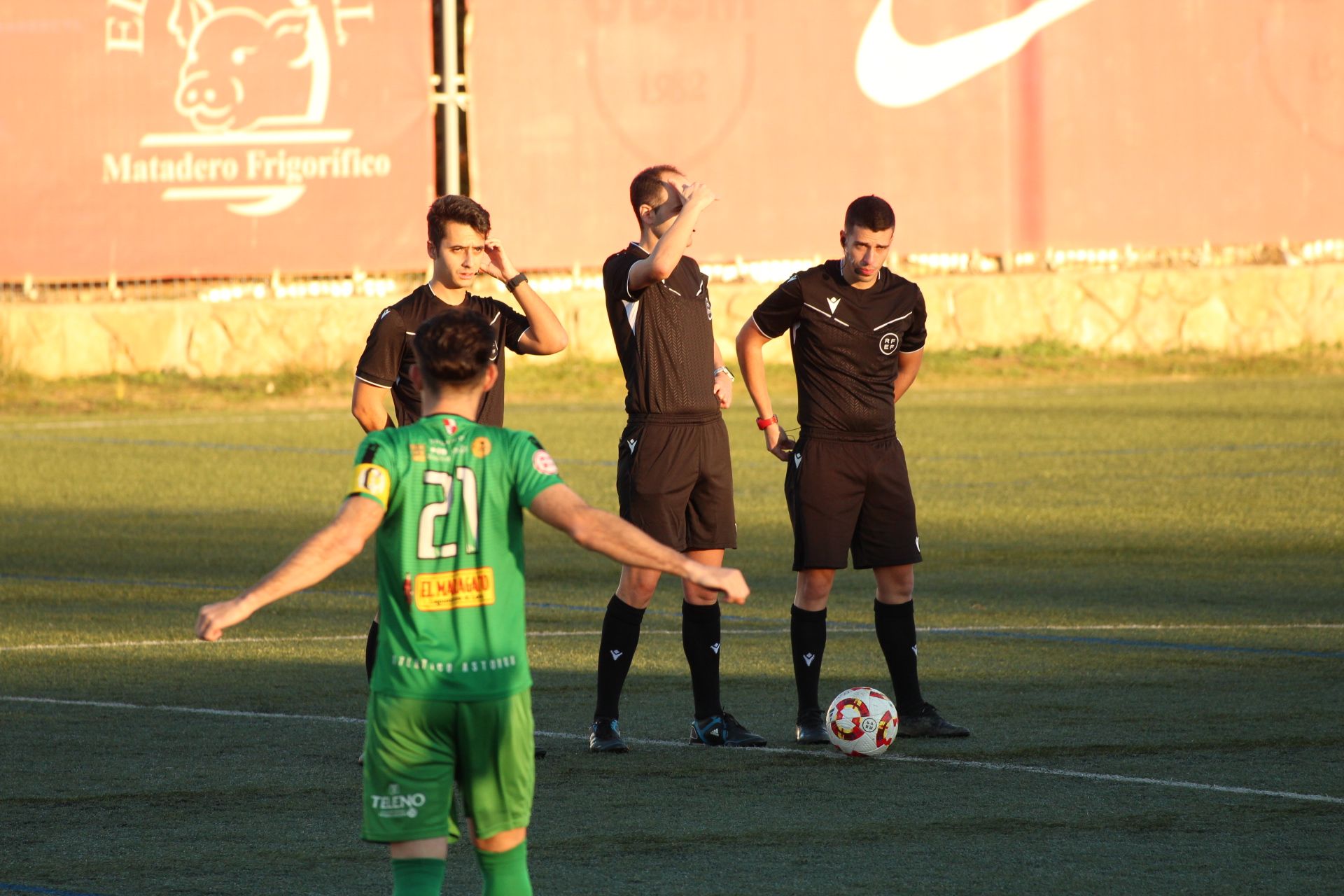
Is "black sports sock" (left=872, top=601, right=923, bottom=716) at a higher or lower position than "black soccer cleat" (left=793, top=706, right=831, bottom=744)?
higher

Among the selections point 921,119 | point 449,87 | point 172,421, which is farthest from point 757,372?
point 921,119

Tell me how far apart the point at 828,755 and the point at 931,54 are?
20.5m

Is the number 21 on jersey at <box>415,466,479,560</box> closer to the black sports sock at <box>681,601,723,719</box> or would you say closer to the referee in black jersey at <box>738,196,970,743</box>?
the black sports sock at <box>681,601,723,719</box>

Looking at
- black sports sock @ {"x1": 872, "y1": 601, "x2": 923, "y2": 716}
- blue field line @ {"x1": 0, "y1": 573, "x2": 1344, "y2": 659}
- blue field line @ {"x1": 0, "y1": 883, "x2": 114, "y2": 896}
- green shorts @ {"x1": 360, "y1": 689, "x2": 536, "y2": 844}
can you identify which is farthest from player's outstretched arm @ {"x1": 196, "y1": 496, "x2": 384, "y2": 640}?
blue field line @ {"x1": 0, "y1": 573, "x2": 1344, "y2": 659}

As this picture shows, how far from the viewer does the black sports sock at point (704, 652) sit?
25.2 feet

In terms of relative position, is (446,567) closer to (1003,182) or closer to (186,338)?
(186,338)

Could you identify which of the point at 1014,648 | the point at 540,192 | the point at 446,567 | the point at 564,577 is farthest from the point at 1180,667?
the point at 540,192

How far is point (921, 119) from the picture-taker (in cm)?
2681

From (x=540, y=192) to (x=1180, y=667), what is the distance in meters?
17.6

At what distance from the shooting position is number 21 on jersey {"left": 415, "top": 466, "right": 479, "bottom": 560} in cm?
464

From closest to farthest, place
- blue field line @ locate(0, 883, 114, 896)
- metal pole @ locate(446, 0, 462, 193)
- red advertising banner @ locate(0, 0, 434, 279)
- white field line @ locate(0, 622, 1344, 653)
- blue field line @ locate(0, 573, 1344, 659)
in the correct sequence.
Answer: blue field line @ locate(0, 883, 114, 896) → blue field line @ locate(0, 573, 1344, 659) → white field line @ locate(0, 622, 1344, 653) → red advertising banner @ locate(0, 0, 434, 279) → metal pole @ locate(446, 0, 462, 193)

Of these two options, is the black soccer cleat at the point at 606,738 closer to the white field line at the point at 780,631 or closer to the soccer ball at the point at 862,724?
the soccer ball at the point at 862,724

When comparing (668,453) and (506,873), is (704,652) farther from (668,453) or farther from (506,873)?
(506,873)

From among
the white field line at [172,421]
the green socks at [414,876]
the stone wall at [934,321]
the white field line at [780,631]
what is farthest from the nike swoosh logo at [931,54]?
the green socks at [414,876]
